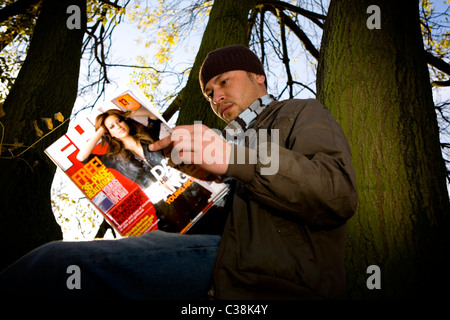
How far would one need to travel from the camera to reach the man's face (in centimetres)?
182

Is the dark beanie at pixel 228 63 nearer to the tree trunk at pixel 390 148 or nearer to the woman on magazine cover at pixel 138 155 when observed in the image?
the tree trunk at pixel 390 148

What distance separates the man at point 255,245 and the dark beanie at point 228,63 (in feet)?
3.70

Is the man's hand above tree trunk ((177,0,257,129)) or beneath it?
beneath

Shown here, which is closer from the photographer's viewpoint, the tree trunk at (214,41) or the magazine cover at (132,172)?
the magazine cover at (132,172)

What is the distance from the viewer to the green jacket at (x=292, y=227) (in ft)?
2.74

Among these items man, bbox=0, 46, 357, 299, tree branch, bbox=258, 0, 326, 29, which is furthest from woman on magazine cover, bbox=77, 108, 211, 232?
tree branch, bbox=258, 0, 326, 29

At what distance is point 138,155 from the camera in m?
1.23

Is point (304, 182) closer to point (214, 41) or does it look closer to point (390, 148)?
point (390, 148)

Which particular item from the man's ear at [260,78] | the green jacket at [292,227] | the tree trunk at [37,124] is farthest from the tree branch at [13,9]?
the green jacket at [292,227]

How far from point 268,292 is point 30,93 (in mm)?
3035

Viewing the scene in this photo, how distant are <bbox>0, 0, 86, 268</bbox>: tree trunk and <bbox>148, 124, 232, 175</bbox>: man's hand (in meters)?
1.84

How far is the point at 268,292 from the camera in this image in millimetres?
872

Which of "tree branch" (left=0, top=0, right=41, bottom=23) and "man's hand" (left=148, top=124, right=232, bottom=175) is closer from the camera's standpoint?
"man's hand" (left=148, top=124, right=232, bottom=175)

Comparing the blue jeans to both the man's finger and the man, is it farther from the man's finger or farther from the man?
the man's finger
